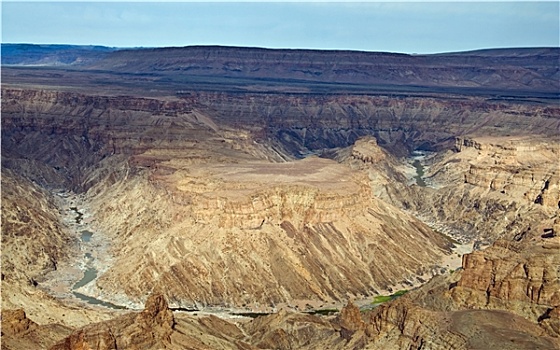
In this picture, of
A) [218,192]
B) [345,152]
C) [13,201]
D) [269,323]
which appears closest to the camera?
[269,323]

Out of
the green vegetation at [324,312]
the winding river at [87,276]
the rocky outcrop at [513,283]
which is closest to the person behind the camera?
the rocky outcrop at [513,283]

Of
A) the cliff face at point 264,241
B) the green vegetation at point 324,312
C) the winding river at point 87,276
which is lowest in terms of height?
the winding river at point 87,276

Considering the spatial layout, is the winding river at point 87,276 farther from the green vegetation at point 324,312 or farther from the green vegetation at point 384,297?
the green vegetation at point 384,297

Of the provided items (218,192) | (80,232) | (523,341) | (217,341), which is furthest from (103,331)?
(80,232)

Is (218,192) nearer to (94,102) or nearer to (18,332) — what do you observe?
(18,332)

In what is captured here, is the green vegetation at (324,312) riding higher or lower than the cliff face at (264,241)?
lower

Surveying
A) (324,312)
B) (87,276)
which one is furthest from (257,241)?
(87,276)

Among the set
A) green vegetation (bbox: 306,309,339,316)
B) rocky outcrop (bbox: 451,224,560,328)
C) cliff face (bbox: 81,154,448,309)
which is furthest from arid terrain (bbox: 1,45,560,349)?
green vegetation (bbox: 306,309,339,316)

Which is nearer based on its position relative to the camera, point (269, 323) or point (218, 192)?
point (269, 323)

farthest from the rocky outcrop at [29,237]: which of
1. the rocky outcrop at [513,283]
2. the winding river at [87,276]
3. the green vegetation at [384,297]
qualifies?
the rocky outcrop at [513,283]
